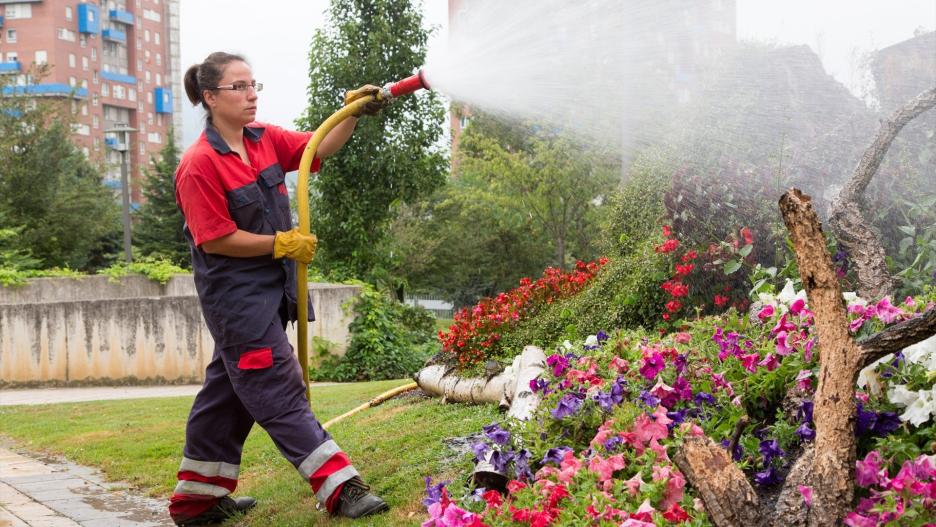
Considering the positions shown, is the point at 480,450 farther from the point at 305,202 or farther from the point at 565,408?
the point at 305,202

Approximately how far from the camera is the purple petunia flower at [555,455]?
316 centimetres

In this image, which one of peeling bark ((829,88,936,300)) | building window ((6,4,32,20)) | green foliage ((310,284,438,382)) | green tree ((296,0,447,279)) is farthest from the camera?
building window ((6,4,32,20))

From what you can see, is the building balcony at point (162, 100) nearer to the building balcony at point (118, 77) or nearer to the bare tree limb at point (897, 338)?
the building balcony at point (118, 77)

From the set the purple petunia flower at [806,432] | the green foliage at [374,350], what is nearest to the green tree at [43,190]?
the green foliage at [374,350]

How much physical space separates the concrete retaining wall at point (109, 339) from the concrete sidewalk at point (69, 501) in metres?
6.39

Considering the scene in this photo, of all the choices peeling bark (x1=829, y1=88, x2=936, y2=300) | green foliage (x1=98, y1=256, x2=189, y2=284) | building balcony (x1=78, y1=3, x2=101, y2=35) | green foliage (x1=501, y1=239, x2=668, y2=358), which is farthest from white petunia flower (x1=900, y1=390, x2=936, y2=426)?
building balcony (x1=78, y1=3, x2=101, y2=35)

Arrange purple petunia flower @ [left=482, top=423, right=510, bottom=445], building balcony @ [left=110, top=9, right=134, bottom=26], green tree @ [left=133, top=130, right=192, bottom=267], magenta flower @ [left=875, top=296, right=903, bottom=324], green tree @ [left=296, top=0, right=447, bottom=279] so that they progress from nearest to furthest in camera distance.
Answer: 1. magenta flower @ [left=875, top=296, right=903, bottom=324]
2. purple petunia flower @ [left=482, top=423, right=510, bottom=445]
3. green tree @ [left=296, top=0, right=447, bottom=279]
4. green tree @ [left=133, top=130, right=192, bottom=267]
5. building balcony @ [left=110, top=9, right=134, bottom=26]

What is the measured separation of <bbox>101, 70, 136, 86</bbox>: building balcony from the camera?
7088 cm

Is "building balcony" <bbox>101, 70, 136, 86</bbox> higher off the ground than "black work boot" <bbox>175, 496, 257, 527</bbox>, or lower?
higher

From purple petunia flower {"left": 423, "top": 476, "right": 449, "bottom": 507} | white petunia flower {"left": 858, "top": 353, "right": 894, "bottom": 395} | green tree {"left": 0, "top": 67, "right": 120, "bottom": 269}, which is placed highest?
green tree {"left": 0, "top": 67, "right": 120, "bottom": 269}

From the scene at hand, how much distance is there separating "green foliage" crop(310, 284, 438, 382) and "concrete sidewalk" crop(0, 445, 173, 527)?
672cm

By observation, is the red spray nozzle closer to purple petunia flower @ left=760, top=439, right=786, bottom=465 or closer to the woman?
the woman

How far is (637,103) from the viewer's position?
10.2 meters

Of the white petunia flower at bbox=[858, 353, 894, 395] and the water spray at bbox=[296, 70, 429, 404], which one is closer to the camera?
the white petunia flower at bbox=[858, 353, 894, 395]
